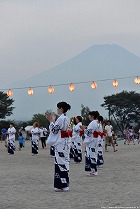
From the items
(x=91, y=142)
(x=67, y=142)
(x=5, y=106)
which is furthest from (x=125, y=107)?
(x=67, y=142)

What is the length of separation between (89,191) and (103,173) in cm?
392

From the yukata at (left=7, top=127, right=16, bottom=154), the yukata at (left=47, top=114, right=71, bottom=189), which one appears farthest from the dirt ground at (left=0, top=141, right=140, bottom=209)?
the yukata at (left=7, top=127, right=16, bottom=154)

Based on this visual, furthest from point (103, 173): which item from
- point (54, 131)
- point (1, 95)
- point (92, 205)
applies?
point (1, 95)

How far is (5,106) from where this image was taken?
71000 mm

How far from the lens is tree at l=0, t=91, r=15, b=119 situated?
7037 cm

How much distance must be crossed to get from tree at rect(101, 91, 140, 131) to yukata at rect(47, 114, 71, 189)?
62.0m

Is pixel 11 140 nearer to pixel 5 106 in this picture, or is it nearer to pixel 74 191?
pixel 74 191

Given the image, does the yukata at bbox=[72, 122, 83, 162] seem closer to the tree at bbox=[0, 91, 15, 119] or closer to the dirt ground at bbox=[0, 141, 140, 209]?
the dirt ground at bbox=[0, 141, 140, 209]

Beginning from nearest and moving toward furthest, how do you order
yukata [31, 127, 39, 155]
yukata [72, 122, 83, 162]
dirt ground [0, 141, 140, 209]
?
1. dirt ground [0, 141, 140, 209]
2. yukata [72, 122, 83, 162]
3. yukata [31, 127, 39, 155]

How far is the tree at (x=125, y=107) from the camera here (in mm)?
72294

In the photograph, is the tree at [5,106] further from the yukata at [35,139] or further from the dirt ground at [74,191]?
the dirt ground at [74,191]

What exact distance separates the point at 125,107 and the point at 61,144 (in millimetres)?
62826

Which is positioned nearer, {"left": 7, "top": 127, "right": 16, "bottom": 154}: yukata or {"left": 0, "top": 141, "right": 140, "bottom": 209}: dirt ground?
{"left": 0, "top": 141, "right": 140, "bottom": 209}: dirt ground

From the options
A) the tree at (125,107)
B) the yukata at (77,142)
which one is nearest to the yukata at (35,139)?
the yukata at (77,142)
